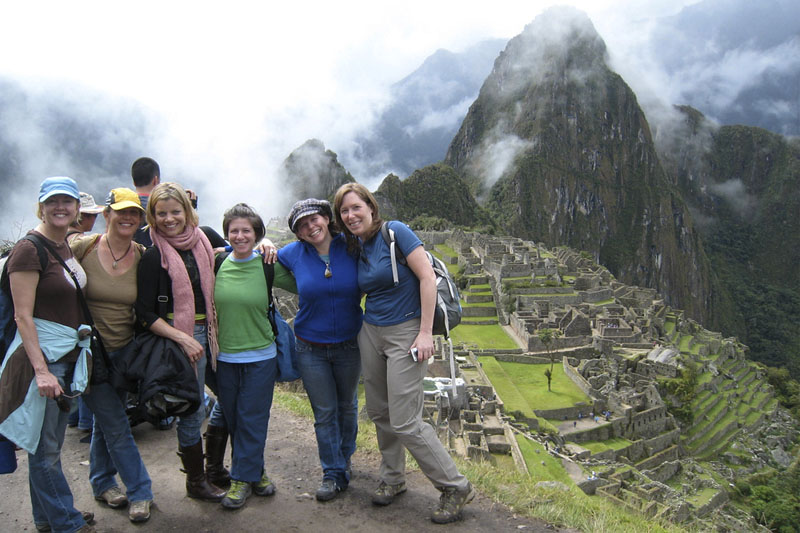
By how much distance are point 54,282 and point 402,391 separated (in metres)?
2.26

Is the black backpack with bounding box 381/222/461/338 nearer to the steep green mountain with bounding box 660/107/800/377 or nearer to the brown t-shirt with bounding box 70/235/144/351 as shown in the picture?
the brown t-shirt with bounding box 70/235/144/351

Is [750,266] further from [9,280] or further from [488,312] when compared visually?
[9,280]

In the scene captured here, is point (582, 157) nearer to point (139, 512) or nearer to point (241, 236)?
point (241, 236)

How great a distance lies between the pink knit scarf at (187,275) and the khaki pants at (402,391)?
3.41 ft

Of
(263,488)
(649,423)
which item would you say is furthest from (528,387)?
(263,488)

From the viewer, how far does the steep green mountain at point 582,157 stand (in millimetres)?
110250

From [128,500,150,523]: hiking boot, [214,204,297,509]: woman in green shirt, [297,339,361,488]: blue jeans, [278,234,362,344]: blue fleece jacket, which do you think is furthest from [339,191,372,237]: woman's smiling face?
[128,500,150,523]: hiking boot

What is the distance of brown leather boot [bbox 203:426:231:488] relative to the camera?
4.42m

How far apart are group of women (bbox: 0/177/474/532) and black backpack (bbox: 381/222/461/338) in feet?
0.19

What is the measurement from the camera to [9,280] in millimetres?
3504

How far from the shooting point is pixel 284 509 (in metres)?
4.24

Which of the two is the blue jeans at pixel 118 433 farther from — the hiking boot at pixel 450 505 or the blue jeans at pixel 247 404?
the hiking boot at pixel 450 505

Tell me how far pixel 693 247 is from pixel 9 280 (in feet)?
460

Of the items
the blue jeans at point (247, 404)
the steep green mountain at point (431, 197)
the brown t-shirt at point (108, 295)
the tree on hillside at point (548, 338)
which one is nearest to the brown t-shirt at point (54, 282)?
the brown t-shirt at point (108, 295)
